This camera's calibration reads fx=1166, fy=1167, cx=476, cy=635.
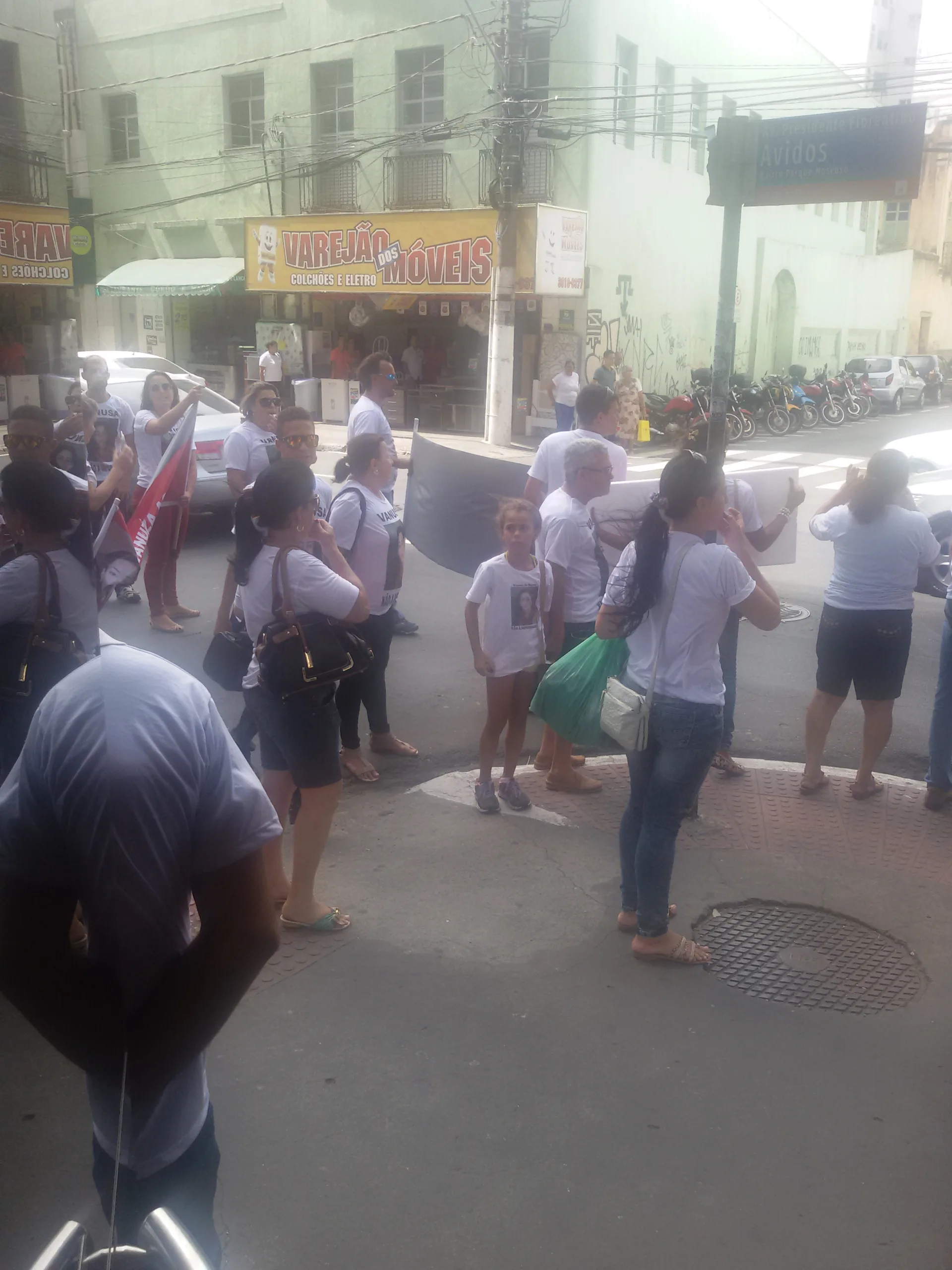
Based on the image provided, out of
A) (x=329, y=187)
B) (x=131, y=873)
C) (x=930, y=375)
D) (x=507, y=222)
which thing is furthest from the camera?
(x=930, y=375)

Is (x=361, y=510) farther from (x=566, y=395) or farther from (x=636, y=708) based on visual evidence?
(x=566, y=395)

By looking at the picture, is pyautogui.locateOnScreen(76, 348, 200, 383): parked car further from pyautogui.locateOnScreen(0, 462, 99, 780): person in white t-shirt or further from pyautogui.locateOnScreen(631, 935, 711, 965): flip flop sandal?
pyautogui.locateOnScreen(631, 935, 711, 965): flip flop sandal

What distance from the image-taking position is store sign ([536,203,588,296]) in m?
21.1

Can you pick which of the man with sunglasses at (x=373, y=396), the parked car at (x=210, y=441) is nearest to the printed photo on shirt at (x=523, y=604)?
the man with sunglasses at (x=373, y=396)

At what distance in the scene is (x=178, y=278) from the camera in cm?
2733

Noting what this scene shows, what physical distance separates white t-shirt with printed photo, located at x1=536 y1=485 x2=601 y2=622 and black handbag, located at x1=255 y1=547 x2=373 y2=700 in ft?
5.29

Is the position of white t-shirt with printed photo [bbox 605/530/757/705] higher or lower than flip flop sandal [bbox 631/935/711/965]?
higher

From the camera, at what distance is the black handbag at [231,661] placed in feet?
14.5

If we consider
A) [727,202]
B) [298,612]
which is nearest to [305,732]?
[298,612]

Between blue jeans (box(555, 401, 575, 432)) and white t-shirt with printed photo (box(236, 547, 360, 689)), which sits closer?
white t-shirt with printed photo (box(236, 547, 360, 689))

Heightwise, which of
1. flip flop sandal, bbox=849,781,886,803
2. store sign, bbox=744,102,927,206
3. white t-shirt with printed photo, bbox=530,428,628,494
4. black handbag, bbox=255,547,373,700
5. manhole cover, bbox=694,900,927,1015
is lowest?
manhole cover, bbox=694,900,927,1015

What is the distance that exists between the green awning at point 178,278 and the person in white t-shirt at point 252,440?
809 inches

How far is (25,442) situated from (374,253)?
776 inches

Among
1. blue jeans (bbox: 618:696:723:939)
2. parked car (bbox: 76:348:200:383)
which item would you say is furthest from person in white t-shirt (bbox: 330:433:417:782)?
parked car (bbox: 76:348:200:383)
